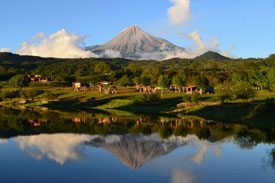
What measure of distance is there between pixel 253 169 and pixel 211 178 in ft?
18.7

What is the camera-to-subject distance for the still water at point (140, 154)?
27375 millimetres

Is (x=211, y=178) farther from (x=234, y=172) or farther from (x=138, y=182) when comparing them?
(x=138, y=182)

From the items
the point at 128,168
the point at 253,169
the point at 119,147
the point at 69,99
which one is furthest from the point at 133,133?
the point at 69,99

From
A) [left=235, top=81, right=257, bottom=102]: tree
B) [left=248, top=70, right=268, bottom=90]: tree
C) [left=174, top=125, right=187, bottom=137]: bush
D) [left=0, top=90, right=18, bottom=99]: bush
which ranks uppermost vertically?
[left=248, top=70, right=268, bottom=90]: tree

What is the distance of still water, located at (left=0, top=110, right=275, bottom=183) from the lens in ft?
89.8

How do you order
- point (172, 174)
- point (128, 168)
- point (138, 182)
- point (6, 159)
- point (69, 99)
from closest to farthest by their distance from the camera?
point (138, 182) → point (172, 174) → point (128, 168) → point (6, 159) → point (69, 99)

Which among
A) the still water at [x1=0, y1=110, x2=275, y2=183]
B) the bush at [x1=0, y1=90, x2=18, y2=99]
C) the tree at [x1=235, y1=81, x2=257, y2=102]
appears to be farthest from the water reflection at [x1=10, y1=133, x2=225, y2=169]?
the bush at [x1=0, y1=90, x2=18, y2=99]

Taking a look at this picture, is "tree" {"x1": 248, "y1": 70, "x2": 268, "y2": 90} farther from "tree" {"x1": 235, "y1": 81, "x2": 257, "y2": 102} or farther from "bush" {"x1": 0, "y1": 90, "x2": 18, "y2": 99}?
"bush" {"x1": 0, "y1": 90, "x2": 18, "y2": 99}

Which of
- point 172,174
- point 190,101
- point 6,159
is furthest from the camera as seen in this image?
point 190,101

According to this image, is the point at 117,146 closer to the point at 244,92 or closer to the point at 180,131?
the point at 180,131

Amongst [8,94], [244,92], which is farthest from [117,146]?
[8,94]

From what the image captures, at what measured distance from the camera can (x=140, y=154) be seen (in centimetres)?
3778

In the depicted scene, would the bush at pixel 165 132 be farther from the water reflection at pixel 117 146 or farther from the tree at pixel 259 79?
the tree at pixel 259 79

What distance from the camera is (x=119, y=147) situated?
137 ft
